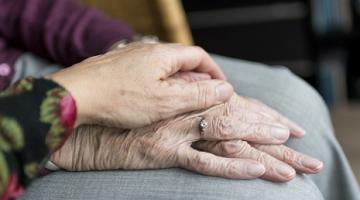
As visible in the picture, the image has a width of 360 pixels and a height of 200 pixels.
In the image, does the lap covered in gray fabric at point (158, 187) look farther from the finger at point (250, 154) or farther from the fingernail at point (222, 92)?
the fingernail at point (222, 92)

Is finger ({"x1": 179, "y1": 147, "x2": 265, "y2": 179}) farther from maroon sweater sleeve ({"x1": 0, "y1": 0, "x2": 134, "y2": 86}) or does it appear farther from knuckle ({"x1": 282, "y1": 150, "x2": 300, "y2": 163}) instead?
maroon sweater sleeve ({"x1": 0, "y1": 0, "x2": 134, "y2": 86})

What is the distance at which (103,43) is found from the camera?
1185 millimetres

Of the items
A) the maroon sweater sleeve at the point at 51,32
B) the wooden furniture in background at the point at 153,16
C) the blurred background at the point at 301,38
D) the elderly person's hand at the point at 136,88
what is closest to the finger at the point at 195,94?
the elderly person's hand at the point at 136,88

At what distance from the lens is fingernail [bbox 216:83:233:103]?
897mm

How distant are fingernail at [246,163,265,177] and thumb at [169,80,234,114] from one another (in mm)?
116

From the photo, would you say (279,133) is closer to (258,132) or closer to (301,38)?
(258,132)

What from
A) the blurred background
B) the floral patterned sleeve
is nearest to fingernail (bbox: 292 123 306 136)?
the floral patterned sleeve

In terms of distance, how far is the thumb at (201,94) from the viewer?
34.3 inches

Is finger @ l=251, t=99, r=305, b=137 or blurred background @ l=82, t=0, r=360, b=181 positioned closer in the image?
finger @ l=251, t=99, r=305, b=137

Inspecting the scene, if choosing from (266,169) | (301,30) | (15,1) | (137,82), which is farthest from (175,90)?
(301,30)

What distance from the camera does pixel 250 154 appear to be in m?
0.88

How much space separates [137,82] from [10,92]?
183 millimetres

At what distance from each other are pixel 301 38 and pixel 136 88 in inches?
57.9

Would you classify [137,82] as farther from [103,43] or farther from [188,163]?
[103,43]
